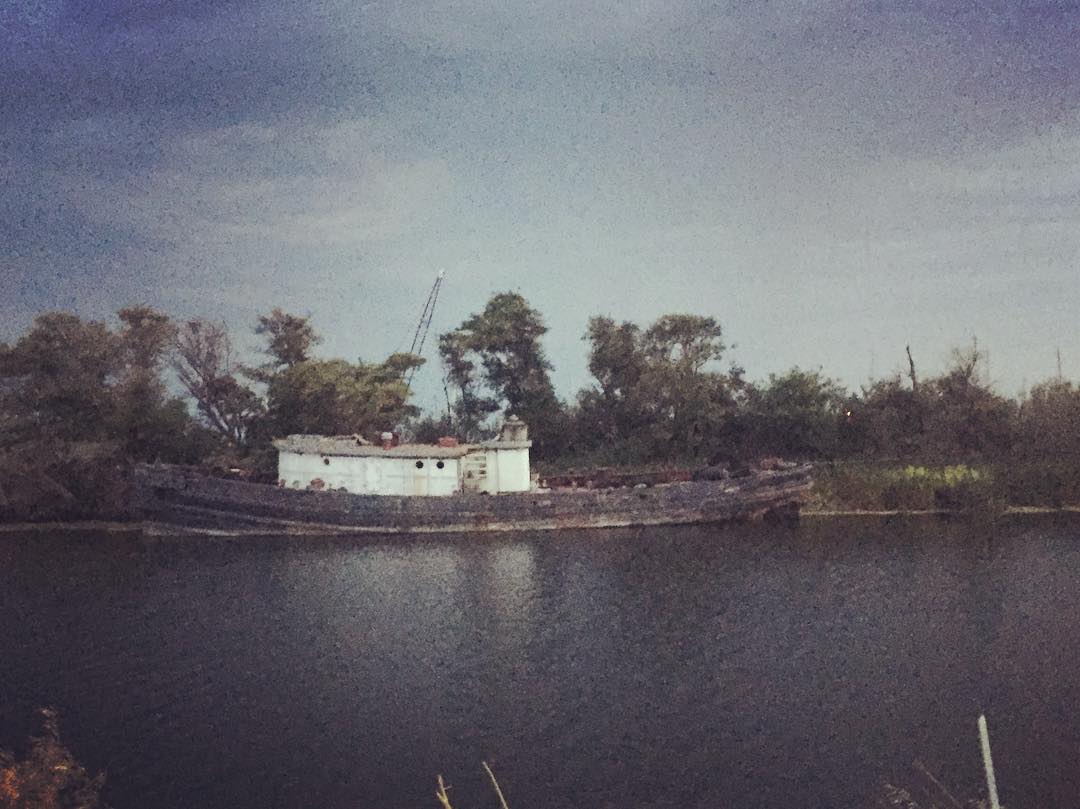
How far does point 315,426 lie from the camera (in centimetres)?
4491

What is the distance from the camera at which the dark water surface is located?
44.3 ft

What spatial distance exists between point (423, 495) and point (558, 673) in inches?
711

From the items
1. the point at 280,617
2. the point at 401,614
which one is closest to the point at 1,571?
the point at 280,617

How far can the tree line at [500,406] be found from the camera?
40.2 meters

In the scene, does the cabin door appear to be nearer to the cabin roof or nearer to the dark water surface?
the cabin roof

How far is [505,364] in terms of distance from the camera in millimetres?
52750

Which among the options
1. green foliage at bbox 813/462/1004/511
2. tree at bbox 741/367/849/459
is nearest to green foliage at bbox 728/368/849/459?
tree at bbox 741/367/849/459

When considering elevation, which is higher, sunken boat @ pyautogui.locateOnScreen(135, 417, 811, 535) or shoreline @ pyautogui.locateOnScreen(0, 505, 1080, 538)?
sunken boat @ pyautogui.locateOnScreen(135, 417, 811, 535)

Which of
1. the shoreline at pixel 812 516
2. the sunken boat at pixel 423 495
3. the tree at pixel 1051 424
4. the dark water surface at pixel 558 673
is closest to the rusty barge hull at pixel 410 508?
the sunken boat at pixel 423 495

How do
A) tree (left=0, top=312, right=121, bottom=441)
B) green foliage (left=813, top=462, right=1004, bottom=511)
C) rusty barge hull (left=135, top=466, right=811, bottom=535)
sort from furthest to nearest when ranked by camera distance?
tree (left=0, top=312, right=121, bottom=441) < green foliage (left=813, top=462, right=1004, bottom=511) < rusty barge hull (left=135, top=466, right=811, bottom=535)

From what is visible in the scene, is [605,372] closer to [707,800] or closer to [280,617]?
[280,617]

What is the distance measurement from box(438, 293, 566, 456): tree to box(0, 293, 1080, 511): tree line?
0.29 feet

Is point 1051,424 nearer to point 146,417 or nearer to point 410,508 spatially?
point 410,508

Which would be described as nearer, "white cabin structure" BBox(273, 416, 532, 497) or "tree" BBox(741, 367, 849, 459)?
"white cabin structure" BBox(273, 416, 532, 497)
